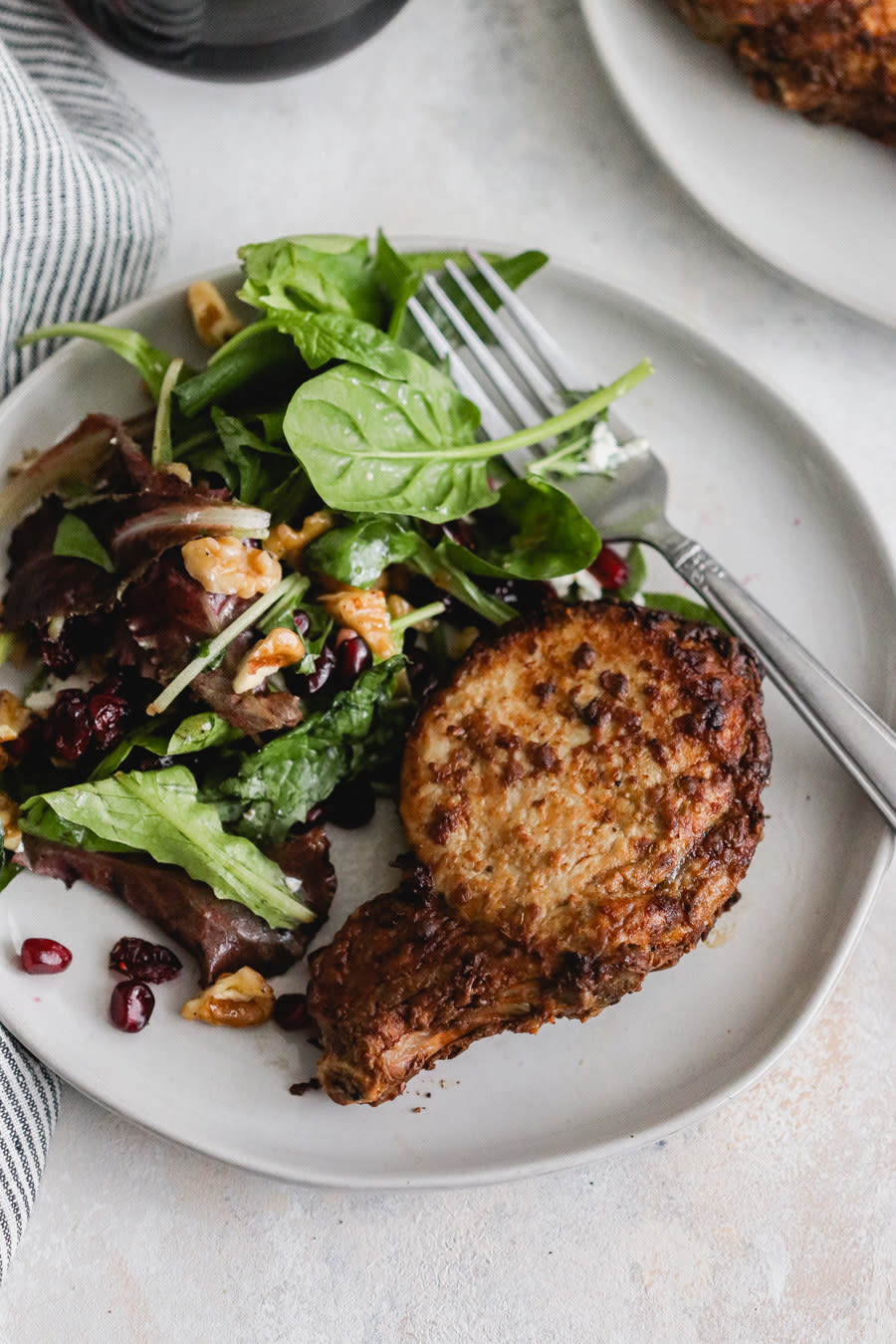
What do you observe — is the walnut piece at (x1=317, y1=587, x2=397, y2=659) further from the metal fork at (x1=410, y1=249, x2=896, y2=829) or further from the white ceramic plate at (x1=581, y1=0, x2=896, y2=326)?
the white ceramic plate at (x1=581, y1=0, x2=896, y2=326)

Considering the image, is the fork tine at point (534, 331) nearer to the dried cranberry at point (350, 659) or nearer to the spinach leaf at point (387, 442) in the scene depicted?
the spinach leaf at point (387, 442)

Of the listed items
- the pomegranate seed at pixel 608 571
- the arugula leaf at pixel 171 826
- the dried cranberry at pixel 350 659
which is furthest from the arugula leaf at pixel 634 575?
the arugula leaf at pixel 171 826

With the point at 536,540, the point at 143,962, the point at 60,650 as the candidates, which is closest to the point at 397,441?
the point at 536,540

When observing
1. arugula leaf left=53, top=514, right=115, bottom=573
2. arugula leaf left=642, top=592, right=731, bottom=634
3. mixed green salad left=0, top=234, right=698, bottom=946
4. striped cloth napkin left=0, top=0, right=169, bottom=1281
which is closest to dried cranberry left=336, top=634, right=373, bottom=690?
mixed green salad left=0, top=234, right=698, bottom=946

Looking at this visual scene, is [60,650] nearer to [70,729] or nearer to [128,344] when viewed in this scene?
[70,729]

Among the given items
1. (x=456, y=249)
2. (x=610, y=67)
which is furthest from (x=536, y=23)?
(x=456, y=249)

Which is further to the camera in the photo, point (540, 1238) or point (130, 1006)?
point (540, 1238)

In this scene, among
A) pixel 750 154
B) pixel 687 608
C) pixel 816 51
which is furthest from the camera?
pixel 750 154
